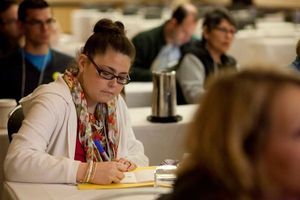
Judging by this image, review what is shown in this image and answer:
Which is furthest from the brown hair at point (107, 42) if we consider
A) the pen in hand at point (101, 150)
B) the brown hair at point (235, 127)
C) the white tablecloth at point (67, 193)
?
the brown hair at point (235, 127)

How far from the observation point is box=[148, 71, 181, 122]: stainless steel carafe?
2.93m

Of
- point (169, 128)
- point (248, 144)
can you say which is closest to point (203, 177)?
point (248, 144)

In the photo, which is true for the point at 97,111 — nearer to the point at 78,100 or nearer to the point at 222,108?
the point at 78,100

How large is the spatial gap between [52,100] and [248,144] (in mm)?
1065

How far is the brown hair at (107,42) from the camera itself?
2043 millimetres

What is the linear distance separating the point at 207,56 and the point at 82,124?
70.0 inches

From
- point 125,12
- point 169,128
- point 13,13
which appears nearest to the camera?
point 169,128

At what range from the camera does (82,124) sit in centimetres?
206

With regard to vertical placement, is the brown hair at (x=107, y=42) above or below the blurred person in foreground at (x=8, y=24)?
above

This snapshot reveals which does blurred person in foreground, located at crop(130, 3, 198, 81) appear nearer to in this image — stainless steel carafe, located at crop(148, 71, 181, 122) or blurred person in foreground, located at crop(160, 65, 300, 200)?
stainless steel carafe, located at crop(148, 71, 181, 122)

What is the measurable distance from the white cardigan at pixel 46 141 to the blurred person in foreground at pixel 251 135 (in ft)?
2.92

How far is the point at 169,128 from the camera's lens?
2887 millimetres

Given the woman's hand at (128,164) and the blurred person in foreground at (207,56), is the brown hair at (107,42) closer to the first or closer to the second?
the woman's hand at (128,164)

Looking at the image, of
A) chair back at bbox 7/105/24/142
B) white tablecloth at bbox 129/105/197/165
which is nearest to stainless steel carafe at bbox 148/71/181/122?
white tablecloth at bbox 129/105/197/165
